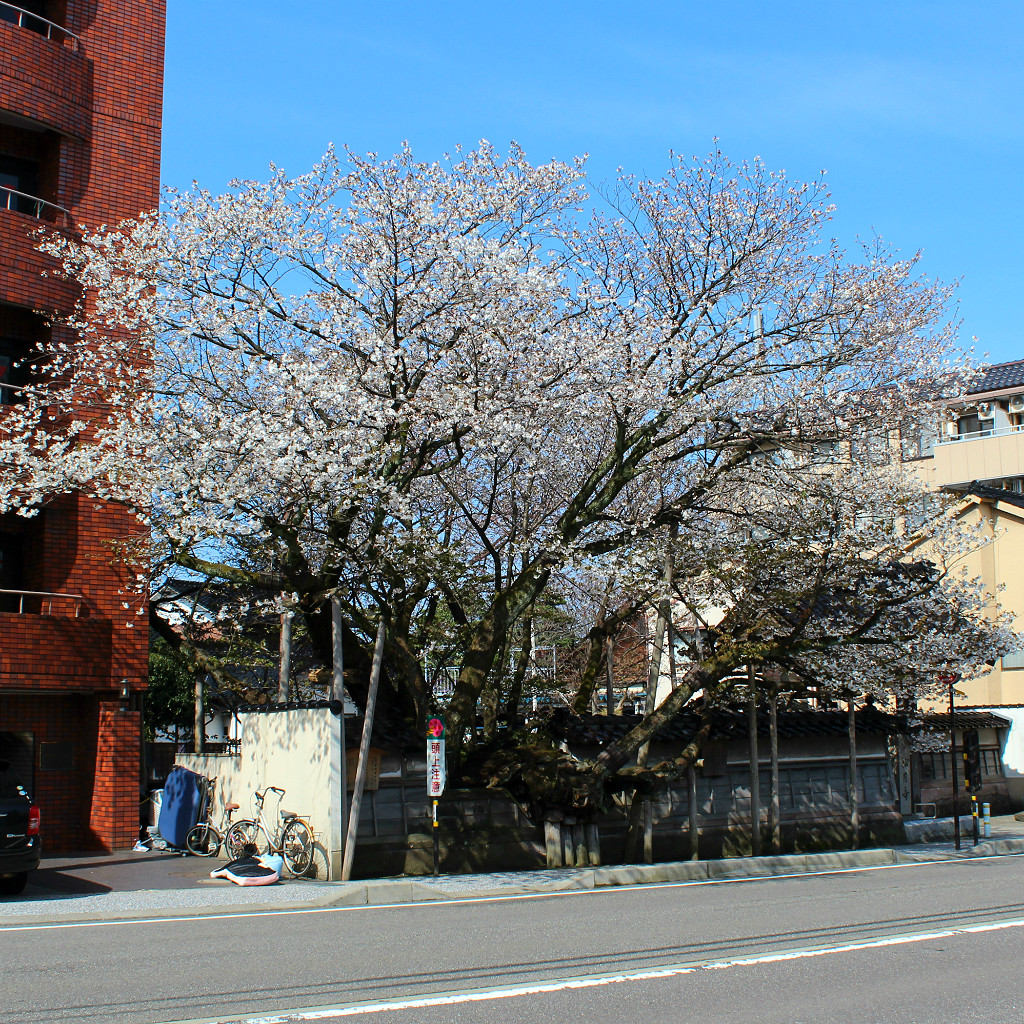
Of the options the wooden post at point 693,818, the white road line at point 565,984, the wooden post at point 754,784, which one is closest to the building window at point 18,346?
the wooden post at point 693,818

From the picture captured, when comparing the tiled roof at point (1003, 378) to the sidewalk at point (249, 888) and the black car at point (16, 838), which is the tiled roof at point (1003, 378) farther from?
the black car at point (16, 838)

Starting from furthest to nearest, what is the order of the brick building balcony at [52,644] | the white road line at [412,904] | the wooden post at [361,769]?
the brick building balcony at [52,644] → the wooden post at [361,769] → the white road line at [412,904]

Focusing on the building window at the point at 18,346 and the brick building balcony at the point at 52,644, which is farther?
the building window at the point at 18,346

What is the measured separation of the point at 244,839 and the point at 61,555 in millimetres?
6067

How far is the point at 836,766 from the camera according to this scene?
2173cm

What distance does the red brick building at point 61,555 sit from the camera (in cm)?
1838

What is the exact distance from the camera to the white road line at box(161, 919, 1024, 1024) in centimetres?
670

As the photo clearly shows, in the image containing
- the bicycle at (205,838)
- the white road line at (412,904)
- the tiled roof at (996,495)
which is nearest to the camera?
the white road line at (412,904)

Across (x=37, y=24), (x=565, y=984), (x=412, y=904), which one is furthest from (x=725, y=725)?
(x=37, y=24)

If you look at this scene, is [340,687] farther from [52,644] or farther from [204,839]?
[52,644]

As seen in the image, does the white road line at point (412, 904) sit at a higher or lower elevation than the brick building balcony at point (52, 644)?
lower

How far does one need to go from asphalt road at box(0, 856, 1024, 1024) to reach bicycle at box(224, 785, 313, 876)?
9.98ft

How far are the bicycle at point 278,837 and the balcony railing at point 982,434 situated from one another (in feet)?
104

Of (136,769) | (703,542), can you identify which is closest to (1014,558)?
(703,542)
